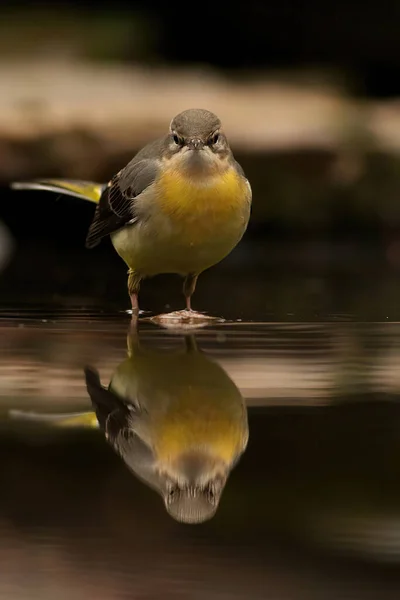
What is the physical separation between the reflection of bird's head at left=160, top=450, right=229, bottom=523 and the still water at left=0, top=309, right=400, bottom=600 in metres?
0.02

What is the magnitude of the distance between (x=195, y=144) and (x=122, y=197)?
0.59 m

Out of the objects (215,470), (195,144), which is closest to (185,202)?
(195,144)

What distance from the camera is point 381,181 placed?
Answer: 10102 mm

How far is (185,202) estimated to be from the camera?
5.08 metres

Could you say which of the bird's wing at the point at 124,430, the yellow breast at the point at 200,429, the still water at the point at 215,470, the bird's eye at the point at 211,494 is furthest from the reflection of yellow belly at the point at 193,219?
the bird's eye at the point at 211,494

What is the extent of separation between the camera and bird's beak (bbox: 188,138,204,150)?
205 inches

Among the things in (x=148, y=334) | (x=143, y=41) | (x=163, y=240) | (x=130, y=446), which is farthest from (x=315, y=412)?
(x=143, y=41)

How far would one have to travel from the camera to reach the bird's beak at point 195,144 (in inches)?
205

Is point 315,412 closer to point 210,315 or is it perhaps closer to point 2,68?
point 210,315

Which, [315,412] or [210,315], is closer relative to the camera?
[315,412]

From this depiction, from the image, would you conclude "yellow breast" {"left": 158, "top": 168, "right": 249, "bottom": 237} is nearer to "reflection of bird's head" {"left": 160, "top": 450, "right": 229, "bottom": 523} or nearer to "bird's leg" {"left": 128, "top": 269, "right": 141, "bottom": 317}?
"bird's leg" {"left": 128, "top": 269, "right": 141, "bottom": 317}

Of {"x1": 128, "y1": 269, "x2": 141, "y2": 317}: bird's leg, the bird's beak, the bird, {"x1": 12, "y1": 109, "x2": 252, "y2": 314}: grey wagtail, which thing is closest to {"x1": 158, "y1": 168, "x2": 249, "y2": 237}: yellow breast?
{"x1": 12, "y1": 109, "x2": 252, "y2": 314}: grey wagtail

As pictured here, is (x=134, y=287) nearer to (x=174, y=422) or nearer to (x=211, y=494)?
(x=174, y=422)

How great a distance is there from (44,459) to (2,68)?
973cm
